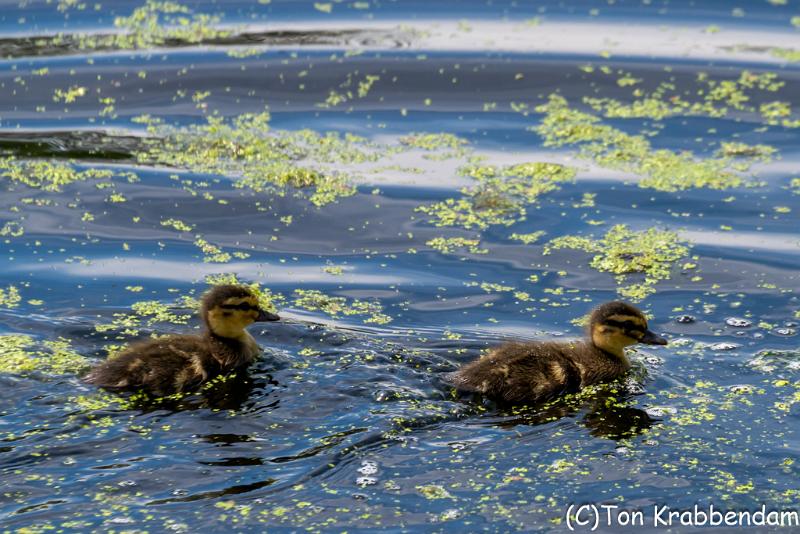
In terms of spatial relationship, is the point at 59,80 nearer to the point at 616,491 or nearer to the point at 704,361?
the point at 704,361

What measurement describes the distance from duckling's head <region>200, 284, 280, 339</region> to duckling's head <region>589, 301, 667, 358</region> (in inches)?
69.8

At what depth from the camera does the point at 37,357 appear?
22.4 ft

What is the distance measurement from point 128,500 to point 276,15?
24.8ft

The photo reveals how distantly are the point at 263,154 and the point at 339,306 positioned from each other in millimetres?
2360

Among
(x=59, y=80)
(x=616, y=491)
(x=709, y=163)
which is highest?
(x=59, y=80)

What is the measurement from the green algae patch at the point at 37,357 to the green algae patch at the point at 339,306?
135 cm

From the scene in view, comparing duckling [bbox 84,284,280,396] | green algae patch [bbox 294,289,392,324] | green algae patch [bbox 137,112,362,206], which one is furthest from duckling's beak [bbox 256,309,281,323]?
green algae patch [bbox 137,112,362,206]

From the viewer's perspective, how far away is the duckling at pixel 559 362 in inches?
257

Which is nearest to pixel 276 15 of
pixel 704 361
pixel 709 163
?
pixel 709 163

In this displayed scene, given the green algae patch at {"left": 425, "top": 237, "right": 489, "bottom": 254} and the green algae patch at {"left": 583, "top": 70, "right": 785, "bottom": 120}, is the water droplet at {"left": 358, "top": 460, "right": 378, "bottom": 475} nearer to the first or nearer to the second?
the green algae patch at {"left": 425, "top": 237, "right": 489, "bottom": 254}

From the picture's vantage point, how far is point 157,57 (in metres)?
11.4

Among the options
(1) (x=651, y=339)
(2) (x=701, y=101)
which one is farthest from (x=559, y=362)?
(2) (x=701, y=101)

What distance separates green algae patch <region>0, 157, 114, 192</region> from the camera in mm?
9312

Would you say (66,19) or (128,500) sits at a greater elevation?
(66,19)
